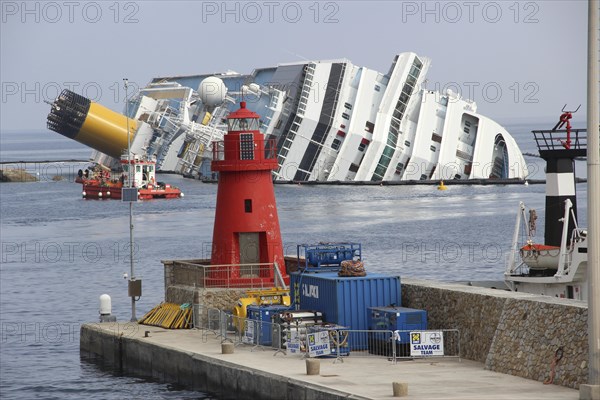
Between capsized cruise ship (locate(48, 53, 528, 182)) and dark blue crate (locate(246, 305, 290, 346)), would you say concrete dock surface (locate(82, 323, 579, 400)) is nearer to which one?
dark blue crate (locate(246, 305, 290, 346))

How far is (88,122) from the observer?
353 feet

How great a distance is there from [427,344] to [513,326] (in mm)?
2070

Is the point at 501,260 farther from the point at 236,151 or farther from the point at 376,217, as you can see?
the point at 236,151

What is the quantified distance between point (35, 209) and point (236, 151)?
69.8 meters

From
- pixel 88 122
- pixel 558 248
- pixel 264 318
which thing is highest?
pixel 88 122

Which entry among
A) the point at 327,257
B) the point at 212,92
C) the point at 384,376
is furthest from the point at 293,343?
the point at 212,92

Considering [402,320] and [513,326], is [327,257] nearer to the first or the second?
[402,320]

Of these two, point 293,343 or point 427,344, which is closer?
point 427,344

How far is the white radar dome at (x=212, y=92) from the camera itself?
104 m

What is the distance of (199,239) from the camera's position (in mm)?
66938

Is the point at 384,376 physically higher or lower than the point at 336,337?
lower

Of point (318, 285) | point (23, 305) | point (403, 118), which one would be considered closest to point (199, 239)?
point (23, 305)

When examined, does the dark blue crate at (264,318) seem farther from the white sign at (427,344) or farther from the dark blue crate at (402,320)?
the white sign at (427,344)

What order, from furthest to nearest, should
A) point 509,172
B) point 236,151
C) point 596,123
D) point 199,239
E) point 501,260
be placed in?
point 509,172 < point 199,239 < point 501,260 < point 236,151 < point 596,123
